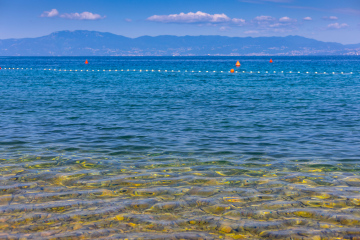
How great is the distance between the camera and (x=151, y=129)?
16.0 m

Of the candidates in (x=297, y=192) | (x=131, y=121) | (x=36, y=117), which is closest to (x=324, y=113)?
(x=131, y=121)

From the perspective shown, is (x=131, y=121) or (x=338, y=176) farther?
(x=131, y=121)

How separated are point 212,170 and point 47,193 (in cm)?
401

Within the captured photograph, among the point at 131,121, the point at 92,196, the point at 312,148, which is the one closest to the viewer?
the point at 92,196

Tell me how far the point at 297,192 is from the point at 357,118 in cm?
1226

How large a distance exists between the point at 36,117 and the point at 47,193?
11778 mm

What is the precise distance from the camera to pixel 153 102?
25969mm

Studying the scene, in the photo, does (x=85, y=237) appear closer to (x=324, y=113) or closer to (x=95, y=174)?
(x=95, y=174)

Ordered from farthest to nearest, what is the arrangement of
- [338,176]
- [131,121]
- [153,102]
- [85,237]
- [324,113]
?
[153,102], [324,113], [131,121], [338,176], [85,237]

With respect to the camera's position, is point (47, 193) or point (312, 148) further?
point (312, 148)

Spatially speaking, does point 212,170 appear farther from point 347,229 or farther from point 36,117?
point 36,117

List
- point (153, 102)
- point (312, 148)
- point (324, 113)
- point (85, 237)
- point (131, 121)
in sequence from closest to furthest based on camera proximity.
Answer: point (85, 237), point (312, 148), point (131, 121), point (324, 113), point (153, 102)

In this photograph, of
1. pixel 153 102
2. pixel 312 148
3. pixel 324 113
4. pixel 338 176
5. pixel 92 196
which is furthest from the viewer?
pixel 153 102

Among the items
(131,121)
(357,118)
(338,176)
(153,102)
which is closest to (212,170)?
(338,176)
